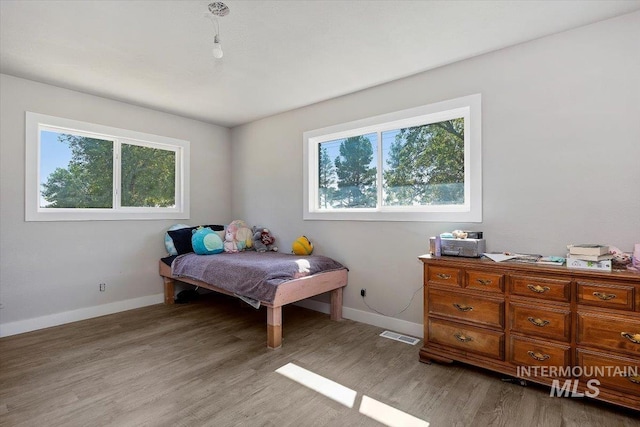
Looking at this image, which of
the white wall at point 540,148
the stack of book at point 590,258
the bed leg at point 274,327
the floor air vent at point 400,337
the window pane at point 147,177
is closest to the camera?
the stack of book at point 590,258

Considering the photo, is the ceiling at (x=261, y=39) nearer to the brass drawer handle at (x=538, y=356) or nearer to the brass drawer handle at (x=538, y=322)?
the brass drawer handle at (x=538, y=322)

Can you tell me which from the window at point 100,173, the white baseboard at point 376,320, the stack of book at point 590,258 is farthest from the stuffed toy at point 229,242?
the stack of book at point 590,258

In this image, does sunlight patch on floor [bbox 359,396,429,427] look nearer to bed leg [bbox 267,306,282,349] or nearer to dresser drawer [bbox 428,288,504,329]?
dresser drawer [bbox 428,288,504,329]

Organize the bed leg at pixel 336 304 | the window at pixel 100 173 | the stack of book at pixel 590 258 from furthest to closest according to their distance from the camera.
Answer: the bed leg at pixel 336 304 < the window at pixel 100 173 < the stack of book at pixel 590 258

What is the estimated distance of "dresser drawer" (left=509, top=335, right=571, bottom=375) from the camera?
6.49 ft

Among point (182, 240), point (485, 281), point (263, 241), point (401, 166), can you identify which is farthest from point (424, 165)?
point (182, 240)

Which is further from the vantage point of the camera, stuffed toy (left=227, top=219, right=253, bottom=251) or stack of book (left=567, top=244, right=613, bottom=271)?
stuffed toy (left=227, top=219, right=253, bottom=251)

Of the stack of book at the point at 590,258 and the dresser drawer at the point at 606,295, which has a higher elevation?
the stack of book at the point at 590,258

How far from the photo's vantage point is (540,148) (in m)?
2.46

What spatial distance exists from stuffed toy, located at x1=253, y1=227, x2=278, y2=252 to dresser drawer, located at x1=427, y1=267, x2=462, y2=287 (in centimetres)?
236

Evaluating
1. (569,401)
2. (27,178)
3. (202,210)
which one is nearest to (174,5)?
(27,178)

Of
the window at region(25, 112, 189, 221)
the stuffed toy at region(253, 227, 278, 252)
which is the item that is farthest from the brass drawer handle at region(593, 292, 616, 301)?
the window at region(25, 112, 189, 221)

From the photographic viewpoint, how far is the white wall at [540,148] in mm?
2174

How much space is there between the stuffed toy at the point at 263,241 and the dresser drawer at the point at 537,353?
296 cm
